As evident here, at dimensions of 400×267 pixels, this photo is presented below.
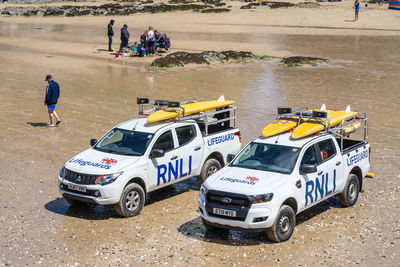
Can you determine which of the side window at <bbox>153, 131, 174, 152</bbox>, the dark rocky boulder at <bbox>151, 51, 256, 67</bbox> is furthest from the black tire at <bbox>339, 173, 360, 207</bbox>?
the dark rocky boulder at <bbox>151, 51, 256, 67</bbox>

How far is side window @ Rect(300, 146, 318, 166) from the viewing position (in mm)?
11539

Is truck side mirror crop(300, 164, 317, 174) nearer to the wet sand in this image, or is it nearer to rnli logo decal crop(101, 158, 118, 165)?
the wet sand

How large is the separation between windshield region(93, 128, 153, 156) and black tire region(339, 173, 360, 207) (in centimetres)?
436

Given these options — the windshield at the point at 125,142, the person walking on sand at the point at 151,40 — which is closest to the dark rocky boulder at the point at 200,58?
the person walking on sand at the point at 151,40

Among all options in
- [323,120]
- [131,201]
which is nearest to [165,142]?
[131,201]

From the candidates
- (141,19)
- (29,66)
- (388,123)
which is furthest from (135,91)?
(141,19)

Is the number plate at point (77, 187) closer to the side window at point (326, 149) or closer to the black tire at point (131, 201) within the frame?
the black tire at point (131, 201)

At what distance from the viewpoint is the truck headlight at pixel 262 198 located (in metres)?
10.3

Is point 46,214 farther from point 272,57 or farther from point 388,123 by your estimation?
point 272,57

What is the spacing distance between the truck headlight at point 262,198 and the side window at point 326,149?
6.74 feet

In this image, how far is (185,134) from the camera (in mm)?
13492

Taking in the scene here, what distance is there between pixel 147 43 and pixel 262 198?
87.2 ft

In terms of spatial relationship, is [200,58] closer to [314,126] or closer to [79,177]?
Answer: [314,126]

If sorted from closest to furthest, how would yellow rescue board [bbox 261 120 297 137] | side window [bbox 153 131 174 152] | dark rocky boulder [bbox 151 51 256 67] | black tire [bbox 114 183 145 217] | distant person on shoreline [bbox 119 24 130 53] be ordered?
black tire [bbox 114 183 145 217]
yellow rescue board [bbox 261 120 297 137]
side window [bbox 153 131 174 152]
dark rocky boulder [bbox 151 51 256 67]
distant person on shoreline [bbox 119 24 130 53]
